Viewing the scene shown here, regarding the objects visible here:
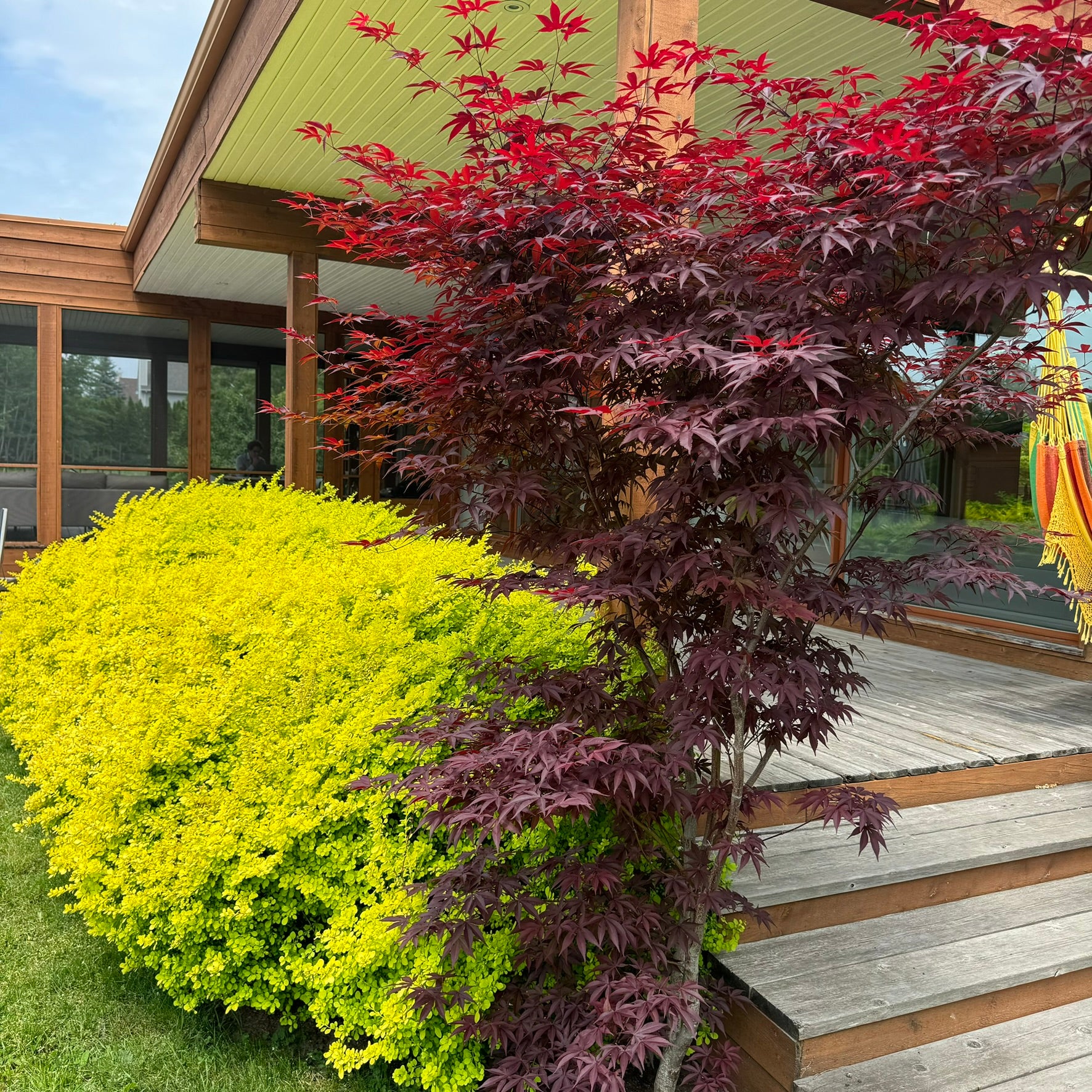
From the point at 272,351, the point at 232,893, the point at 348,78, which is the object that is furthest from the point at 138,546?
the point at 272,351

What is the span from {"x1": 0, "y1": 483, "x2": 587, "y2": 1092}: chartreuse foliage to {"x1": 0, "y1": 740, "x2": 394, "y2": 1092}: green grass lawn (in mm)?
94

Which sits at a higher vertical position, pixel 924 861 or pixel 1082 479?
pixel 1082 479

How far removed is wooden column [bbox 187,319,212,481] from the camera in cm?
961

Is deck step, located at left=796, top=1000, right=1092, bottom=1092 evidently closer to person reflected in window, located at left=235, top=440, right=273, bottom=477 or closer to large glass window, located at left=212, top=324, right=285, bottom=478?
large glass window, located at left=212, top=324, right=285, bottom=478

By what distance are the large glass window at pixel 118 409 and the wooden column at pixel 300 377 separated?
3.96 meters

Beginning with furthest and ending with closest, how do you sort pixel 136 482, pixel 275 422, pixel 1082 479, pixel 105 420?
pixel 275 422 < pixel 136 482 < pixel 105 420 < pixel 1082 479

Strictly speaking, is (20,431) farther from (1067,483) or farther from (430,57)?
(1067,483)

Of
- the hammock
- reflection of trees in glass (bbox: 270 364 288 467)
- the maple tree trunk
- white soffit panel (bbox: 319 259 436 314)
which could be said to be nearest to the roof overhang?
white soffit panel (bbox: 319 259 436 314)

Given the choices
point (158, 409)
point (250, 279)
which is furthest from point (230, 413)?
point (250, 279)

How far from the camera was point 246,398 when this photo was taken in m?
10.5

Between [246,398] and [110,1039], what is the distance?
9.13 m

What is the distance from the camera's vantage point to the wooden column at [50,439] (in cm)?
873

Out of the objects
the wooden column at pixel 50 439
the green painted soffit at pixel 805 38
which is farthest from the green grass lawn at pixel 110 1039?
the wooden column at pixel 50 439

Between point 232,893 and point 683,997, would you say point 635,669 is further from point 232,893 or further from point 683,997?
point 232,893
